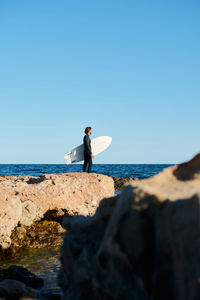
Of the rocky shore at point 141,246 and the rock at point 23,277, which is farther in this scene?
the rock at point 23,277

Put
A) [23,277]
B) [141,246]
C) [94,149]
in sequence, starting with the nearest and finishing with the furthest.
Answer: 1. [141,246]
2. [23,277]
3. [94,149]

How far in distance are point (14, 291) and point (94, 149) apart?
10456mm

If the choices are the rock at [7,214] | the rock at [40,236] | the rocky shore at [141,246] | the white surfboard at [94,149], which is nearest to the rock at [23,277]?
the rocky shore at [141,246]

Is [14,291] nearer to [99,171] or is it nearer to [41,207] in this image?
[41,207]

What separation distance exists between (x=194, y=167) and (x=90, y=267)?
103cm

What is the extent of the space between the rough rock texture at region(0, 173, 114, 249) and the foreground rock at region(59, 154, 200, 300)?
302 cm

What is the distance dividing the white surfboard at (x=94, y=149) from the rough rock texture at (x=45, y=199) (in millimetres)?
6229

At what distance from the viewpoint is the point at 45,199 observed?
5.73 metres

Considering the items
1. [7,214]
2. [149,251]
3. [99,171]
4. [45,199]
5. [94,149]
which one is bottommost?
[99,171]

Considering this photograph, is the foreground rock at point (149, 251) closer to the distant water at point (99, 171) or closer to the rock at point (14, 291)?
the rock at point (14, 291)

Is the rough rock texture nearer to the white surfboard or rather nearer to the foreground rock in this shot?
the foreground rock

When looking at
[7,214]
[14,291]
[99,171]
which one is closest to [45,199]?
[7,214]

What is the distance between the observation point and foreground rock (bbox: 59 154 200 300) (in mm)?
1683

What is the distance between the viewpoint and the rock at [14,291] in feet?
9.72
